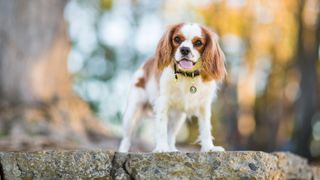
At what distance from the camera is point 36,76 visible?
11.4 m

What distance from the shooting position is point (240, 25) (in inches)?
923

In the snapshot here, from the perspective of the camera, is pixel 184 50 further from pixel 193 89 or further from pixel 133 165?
pixel 133 165

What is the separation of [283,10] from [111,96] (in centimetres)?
1221

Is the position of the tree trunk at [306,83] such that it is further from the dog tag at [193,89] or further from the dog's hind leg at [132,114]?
the dog tag at [193,89]

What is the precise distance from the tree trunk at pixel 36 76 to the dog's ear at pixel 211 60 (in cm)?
536

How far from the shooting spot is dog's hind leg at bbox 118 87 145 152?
6.45 m

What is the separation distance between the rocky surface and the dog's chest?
967 millimetres

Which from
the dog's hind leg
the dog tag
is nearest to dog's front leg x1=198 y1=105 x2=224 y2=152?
the dog tag

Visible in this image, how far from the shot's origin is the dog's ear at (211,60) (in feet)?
17.3

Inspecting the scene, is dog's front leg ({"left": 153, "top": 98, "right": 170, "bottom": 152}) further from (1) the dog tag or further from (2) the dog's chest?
(1) the dog tag

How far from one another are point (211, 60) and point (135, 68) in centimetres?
2195

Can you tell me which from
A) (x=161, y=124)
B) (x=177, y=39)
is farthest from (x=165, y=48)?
(x=161, y=124)

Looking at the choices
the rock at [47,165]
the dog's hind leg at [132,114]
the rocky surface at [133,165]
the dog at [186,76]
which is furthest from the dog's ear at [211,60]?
the rock at [47,165]

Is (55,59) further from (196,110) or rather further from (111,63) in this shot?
(111,63)
